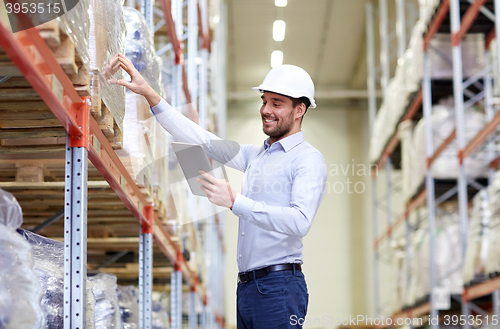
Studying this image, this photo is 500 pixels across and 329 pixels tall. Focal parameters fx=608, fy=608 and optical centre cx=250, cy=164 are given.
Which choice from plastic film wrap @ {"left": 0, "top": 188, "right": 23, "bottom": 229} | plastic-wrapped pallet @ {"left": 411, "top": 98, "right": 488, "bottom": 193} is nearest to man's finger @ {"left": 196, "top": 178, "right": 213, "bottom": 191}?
plastic film wrap @ {"left": 0, "top": 188, "right": 23, "bottom": 229}

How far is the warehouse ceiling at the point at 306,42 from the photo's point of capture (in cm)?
1489

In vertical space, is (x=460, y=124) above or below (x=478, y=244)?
above

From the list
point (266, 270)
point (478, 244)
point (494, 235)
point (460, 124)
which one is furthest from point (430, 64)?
point (266, 270)

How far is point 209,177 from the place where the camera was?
2.63 metres

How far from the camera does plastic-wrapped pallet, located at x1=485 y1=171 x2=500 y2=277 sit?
5836 mm

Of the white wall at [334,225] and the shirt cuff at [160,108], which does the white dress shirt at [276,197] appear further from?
the white wall at [334,225]

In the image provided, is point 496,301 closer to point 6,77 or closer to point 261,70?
point 6,77

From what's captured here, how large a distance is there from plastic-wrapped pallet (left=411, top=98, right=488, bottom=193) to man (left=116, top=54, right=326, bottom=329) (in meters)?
5.08

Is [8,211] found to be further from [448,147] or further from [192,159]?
[448,147]

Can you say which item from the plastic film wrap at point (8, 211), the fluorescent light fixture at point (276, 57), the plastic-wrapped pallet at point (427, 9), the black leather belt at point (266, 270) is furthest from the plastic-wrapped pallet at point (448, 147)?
the fluorescent light fixture at point (276, 57)

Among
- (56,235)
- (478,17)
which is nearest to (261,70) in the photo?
(478,17)

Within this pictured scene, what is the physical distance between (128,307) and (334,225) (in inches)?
Result: 537

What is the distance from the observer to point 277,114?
308cm

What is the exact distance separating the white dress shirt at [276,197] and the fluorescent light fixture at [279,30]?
12306 mm
